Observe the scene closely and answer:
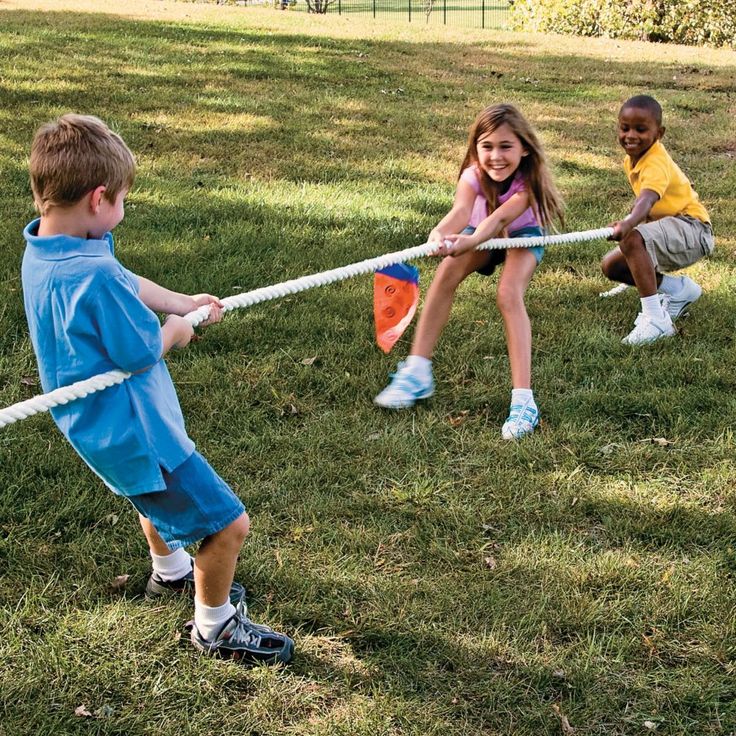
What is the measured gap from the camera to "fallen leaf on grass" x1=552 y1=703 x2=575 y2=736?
2379 millimetres

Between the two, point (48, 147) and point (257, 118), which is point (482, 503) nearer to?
point (48, 147)

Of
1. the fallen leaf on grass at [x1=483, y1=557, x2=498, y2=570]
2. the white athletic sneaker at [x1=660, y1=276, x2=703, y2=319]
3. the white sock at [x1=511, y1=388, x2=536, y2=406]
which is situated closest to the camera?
the fallen leaf on grass at [x1=483, y1=557, x2=498, y2=570]

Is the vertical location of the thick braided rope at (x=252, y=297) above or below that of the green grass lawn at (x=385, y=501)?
above

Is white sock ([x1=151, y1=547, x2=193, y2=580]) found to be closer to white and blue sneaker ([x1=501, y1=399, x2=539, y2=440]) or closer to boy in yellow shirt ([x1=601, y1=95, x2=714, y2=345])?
white and blue sneaker ([x1=501, y1=399, x2=539, y2=440])

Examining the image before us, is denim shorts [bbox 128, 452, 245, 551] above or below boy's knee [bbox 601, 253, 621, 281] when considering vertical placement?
below

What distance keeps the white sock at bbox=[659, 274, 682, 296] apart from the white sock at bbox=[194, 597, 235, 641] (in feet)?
10.5

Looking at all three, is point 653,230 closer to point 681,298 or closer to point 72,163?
point 681,298

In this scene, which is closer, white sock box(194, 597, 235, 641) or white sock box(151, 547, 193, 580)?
white sock box(194, 597, 235, 641)

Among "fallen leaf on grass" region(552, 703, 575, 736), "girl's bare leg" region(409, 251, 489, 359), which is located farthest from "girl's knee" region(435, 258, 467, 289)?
"fallen leaf on grass" region(552, 703, 575, 736)

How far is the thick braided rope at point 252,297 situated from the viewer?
6.83 ft

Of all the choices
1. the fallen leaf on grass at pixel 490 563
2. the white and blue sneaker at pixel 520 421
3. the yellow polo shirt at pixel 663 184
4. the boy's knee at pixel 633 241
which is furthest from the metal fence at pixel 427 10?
the fallen leaf on grass at pixel 490 563

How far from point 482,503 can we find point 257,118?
234 inches

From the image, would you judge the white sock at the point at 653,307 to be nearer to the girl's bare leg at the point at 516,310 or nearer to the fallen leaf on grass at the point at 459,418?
the girl's bare leg at the point at 516,310

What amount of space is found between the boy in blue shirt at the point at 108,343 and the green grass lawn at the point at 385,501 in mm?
454
